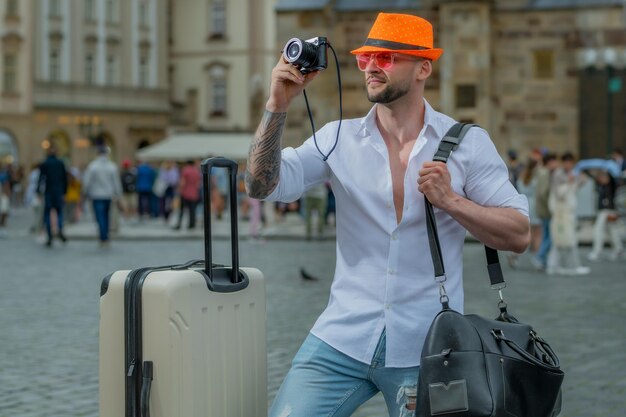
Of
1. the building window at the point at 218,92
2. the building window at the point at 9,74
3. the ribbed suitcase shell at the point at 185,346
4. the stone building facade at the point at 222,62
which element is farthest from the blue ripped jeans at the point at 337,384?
the building window at the point at 218,92

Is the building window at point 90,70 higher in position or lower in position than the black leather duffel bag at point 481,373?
higher

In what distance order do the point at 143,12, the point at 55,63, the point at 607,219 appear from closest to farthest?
the point at 607,219 → the point at 55,63 → the point at 143,12

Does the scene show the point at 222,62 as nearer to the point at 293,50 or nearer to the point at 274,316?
the point at 274,316

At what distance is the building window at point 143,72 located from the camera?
79.9 meters

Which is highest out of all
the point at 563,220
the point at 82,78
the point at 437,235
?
the point at 82,78

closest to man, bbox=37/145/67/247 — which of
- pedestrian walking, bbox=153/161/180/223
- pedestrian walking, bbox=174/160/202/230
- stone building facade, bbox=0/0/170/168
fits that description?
A: pedestrian walking, bbox=174/160/202/230

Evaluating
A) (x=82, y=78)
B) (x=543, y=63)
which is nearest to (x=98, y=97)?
(x=82, y=78)

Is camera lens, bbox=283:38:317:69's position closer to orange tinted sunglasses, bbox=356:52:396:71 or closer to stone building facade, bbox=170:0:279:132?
orange tinted sunglasses, bbox=356:52:396:71

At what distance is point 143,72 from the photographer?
3145 inches

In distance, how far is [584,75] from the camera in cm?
3288

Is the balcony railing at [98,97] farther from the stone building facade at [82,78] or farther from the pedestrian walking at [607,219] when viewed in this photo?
the pedestrian walking at [607,219]

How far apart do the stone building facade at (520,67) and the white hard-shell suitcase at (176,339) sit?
28322mm

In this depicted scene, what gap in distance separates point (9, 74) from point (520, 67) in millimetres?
44625

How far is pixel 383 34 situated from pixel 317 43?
14.4 inches
